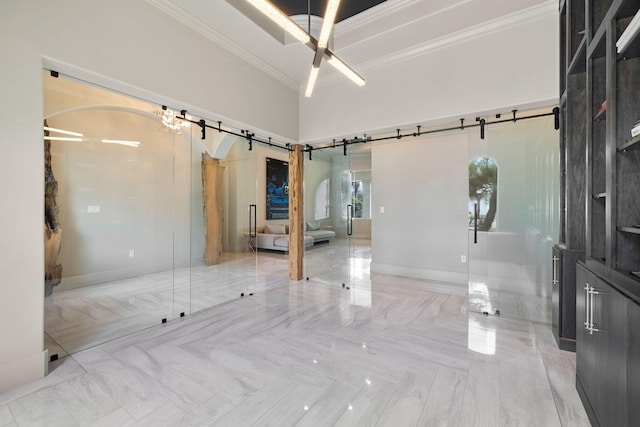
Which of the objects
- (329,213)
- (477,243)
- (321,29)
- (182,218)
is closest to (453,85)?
(477,243)

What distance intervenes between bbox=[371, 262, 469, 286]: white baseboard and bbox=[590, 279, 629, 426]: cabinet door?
3.21m

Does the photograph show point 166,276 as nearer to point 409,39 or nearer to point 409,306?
point 409,306

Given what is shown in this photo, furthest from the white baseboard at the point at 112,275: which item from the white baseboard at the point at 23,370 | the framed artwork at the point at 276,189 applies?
the framed artwork at the point at 276,189

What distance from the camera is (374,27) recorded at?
3.26 m

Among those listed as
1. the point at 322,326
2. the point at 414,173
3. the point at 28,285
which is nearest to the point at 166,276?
the point at 28,285

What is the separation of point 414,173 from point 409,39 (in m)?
2.27

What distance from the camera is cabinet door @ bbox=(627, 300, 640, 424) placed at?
110 centimetres

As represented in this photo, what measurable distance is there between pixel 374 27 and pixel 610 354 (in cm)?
346

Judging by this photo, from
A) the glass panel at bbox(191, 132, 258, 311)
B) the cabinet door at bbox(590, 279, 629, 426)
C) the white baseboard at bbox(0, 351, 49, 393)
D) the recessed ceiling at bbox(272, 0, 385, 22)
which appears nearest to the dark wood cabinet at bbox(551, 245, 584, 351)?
the cabinet door at bbox(590, 279, 629, 426)

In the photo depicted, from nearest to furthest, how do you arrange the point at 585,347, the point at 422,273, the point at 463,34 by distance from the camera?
the point at 585,347
the point at 463,34
the point at 422,273

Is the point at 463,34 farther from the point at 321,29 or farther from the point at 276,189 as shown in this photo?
the point at 276,189

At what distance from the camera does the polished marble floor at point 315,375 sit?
1685 millimetres

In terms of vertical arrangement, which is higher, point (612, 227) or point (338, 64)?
point (338, 64)

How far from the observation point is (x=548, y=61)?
9.36ft
